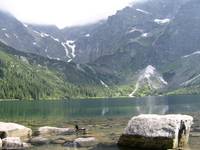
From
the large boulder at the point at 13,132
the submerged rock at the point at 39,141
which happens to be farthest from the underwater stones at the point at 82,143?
the large boulder at the point at 13,132

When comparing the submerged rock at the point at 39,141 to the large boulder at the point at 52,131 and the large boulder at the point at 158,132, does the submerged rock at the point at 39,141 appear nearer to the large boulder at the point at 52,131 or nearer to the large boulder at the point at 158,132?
the large boulder at the point at 52,131

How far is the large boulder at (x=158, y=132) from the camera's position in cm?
4469

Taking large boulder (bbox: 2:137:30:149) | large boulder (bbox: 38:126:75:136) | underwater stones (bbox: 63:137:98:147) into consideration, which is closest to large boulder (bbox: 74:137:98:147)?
underwater stones (bbox: 63:137:98:147)

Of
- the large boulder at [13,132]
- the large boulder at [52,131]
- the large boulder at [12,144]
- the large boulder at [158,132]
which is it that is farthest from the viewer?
→ the large boulder at [52,131]

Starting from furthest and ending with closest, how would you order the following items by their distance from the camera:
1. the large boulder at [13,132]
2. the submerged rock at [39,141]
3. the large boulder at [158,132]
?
the large boulder at [13,132] → the submerged rock at [39,141] → the large boulder at [158,132]

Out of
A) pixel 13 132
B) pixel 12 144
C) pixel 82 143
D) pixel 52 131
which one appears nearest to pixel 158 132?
pixel 82 143

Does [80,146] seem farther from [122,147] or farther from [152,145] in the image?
[152,145]

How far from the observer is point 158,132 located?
44781 mm

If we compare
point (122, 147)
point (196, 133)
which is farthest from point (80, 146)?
point (196, 133)

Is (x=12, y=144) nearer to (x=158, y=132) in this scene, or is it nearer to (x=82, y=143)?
(x=82, y=143)

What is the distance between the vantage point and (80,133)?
211ft

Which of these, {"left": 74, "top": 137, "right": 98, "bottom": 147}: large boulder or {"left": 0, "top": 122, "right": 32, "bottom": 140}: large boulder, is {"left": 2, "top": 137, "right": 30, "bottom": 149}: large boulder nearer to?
{"left": 74, "top": 137, "right": 98, "bottom": 147}: large boulder

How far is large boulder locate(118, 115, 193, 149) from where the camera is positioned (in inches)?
1759

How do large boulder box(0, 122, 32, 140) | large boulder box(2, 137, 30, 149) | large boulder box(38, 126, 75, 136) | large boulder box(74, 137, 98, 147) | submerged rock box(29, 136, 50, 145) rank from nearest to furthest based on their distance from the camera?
large boulder box(2, 137, 30, 149) < large boulder box(74, 137, 98, 147) < submerged rock box(29, 136, 50, 145) < large boulder box(0, 122, 32, 140) < large boulder box(38, 126, 75, 136)
